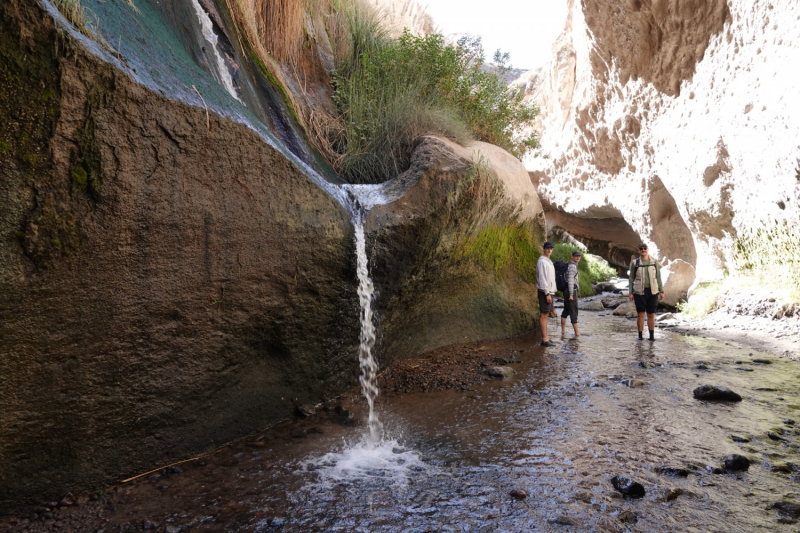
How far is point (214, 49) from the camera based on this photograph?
489 cm

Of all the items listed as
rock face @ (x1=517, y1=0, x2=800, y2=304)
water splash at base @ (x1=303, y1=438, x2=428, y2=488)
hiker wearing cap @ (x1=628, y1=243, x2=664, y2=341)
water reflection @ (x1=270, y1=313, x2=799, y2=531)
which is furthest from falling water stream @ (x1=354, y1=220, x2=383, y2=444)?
rock face @ (x1=517, y1=0, x2=800, y2=304)

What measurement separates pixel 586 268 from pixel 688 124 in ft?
29.3

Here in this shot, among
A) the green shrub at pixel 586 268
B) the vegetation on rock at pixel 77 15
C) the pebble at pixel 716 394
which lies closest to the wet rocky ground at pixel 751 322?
the pebble at pixel 716 394

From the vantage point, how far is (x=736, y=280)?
870cm

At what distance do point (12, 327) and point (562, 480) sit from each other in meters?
3.10

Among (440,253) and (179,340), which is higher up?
(440,253)

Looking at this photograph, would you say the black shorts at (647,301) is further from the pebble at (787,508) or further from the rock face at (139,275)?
the pebble at (787,508)

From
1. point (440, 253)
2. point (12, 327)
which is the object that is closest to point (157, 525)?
point (12, 327)

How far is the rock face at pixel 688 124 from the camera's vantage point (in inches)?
279

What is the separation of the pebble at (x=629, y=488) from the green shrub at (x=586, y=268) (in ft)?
44.3

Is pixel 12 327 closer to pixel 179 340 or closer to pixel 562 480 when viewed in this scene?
pixel 179 340

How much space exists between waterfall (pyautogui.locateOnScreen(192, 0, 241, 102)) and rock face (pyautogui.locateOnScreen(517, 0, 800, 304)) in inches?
283

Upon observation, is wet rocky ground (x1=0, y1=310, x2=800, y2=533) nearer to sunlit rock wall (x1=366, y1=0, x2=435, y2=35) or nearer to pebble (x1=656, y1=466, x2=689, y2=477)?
pebble (x1=656, y1=466, x2=689, y2=477)

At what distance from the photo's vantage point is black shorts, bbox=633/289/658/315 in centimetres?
755
